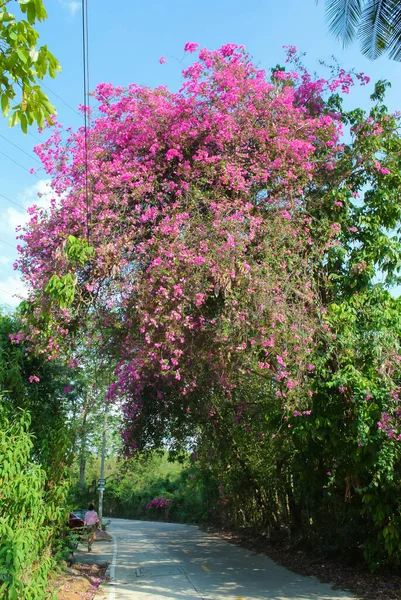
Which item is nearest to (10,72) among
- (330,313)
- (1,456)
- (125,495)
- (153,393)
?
(1,456)

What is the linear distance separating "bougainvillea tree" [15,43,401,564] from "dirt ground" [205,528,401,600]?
175 centimetres

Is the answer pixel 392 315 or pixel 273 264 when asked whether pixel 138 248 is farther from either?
pixel 392 315

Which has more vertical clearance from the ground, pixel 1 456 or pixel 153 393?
pixel 153 393

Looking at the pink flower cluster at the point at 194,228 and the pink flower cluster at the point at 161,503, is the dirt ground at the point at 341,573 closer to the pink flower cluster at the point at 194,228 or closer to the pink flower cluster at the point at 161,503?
the pink flower cluster at the point at 194,228

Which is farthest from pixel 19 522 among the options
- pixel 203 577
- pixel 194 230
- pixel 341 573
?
pixel 341 573

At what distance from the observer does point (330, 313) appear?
9.10m

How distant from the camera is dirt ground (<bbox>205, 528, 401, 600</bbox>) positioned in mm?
8672

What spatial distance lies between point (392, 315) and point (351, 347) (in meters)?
0.89

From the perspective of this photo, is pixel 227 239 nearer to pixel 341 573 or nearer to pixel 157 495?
pixel 341 573

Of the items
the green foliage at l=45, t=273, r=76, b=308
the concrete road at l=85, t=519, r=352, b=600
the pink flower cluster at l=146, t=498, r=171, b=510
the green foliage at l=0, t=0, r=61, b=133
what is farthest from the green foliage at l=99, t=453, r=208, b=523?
the green foliage at l=0, t=0, r=61, b=133

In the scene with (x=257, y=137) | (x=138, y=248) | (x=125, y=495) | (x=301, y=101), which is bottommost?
(x=125, y=495)

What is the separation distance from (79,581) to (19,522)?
16.0ft

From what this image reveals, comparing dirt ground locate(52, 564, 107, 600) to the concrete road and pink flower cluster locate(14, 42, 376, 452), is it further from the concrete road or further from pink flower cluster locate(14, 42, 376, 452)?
pink flower cluster locate(14, 42, 376, 452)

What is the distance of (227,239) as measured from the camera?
26.6 ft
